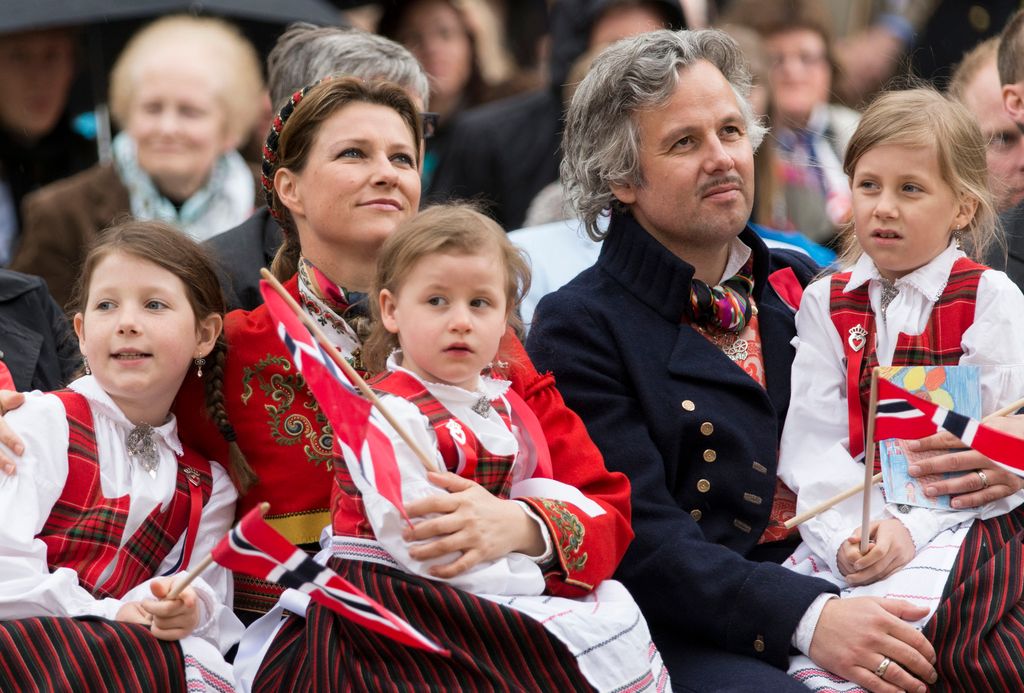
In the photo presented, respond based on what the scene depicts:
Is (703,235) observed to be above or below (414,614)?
above

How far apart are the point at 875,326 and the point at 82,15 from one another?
14.4 feet

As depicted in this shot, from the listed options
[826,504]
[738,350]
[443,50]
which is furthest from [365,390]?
[443,50]

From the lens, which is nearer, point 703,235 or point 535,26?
point 703,235

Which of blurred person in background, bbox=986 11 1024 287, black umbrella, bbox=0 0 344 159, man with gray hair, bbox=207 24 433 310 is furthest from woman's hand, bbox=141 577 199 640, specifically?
black umbrella, bbox=0 0 344 159

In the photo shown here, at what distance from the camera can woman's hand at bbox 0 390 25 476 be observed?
3.87m

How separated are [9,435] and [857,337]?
2108 mm

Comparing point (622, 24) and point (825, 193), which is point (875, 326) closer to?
point (622, 24)

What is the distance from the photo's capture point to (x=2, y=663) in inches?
142

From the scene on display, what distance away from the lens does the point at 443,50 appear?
8617 millimetres

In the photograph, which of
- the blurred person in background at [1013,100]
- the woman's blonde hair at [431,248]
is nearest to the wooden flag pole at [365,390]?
the woman's blonde hair at [431,248]

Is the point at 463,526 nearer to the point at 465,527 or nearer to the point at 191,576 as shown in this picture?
the point at 465,527

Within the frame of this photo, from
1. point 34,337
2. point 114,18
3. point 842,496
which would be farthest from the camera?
point 114,18

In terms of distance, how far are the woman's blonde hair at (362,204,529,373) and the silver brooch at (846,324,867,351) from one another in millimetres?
882

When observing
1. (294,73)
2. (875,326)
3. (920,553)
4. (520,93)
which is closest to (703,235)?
(875,326)
